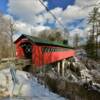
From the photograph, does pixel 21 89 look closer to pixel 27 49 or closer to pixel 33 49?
pixel 33 49

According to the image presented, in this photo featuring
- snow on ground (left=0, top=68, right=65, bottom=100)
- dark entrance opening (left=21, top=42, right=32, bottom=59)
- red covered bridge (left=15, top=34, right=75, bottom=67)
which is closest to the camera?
snow on ground (left=0, top=68, right=65, bottom=100)

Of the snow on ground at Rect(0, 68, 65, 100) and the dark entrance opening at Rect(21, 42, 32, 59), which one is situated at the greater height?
the dark entrance opening at Rect(21, 42, 32, 59)

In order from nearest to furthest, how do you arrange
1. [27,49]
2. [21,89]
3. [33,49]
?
[21,89] → [33,49] → [27,49]

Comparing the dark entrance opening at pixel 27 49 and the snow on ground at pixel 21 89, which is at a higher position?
the dark entrance opening at pixel 27 49

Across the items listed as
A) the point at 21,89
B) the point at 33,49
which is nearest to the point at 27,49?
the point at 33,49

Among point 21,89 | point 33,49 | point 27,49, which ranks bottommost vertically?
point 21,89

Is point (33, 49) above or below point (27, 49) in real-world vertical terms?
below

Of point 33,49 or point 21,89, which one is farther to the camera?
point 33,49

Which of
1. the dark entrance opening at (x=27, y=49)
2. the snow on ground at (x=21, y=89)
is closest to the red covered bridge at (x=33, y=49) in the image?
the dark entrance opening at (x=27, y=49)

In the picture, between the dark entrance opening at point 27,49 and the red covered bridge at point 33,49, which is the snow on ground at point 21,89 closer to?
the red covered bridge at point 33,49

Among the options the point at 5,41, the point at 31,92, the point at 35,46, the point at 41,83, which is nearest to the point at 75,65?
the point at 5,41

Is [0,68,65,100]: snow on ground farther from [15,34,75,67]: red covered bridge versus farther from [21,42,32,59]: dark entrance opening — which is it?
[21,42,32,59]: dark entrance opening

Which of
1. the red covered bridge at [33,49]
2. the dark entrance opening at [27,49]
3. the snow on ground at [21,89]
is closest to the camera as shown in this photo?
the snow on ground at [21,89]

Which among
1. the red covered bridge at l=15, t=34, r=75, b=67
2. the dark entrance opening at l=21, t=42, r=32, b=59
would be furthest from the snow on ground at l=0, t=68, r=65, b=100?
the dark entrance opening at l=21, t=42, r=32, b=59
